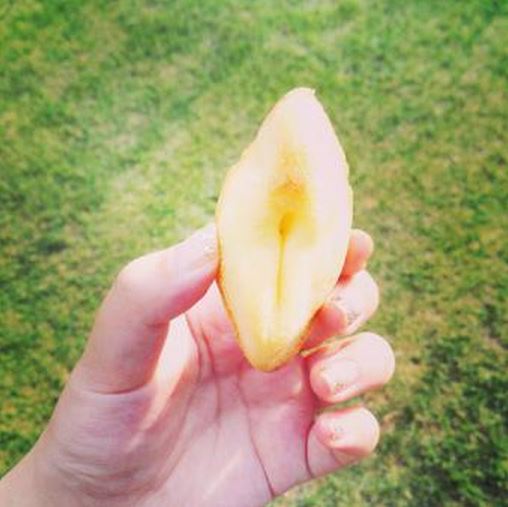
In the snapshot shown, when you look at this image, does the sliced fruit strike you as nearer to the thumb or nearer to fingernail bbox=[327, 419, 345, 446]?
the thumb

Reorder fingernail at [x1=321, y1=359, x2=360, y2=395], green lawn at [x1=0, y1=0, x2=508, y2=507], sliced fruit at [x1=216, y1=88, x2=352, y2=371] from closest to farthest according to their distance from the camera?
sliced fruit at [x1=216, y1=88, x2=352, y2=371]
fingernail at [x1=321, y1=359, x2=360, y2=395]
green lawn at [x1=0, y1=0, x2=508, y2=507]

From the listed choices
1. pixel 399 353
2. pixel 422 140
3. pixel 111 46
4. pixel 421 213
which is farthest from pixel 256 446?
pixel 111 46

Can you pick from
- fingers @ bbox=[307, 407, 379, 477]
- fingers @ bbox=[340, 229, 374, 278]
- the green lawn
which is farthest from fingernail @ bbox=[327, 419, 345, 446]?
the green lawn

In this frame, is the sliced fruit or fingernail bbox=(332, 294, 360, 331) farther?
fingernail bbox=(332, 294, 360, 331)

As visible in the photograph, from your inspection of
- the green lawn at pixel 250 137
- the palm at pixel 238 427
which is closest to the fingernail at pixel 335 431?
the palm at pixel 238 427

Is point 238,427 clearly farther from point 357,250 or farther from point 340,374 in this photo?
point 357,250

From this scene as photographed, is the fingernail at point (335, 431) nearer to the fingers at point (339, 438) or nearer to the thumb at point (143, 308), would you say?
the fingers at point (339, 438)

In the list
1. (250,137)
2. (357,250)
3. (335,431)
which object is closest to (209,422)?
(335,431)
